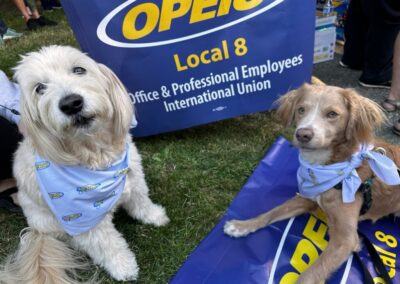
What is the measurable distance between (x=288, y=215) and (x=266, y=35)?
1.44 meters

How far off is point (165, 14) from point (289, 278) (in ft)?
6.87

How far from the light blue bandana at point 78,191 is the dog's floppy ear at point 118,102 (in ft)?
0.91

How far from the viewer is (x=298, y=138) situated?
2.08m

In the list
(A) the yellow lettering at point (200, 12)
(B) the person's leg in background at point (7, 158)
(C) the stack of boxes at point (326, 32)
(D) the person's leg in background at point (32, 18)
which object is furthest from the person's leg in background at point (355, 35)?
(D) the person's leg in background at point (32, 18)

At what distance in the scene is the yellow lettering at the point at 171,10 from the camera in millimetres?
2754

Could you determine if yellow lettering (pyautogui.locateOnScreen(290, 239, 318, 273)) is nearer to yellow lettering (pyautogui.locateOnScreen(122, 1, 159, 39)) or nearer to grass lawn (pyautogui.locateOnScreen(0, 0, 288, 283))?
grass lawn (pyautogui.locateOnScreen(0, 0, 288, 283))

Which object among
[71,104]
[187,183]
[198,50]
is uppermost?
[71,104]

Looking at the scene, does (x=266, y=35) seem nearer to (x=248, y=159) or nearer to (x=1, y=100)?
(x=248, y=159)

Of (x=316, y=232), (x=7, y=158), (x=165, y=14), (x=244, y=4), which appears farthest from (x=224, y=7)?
(x=7, y=158)

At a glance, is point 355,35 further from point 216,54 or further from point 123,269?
point 123,269

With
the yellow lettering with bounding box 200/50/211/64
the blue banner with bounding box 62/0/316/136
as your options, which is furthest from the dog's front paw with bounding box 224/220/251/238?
the yellow lettering with bounding box 200/50/211/64

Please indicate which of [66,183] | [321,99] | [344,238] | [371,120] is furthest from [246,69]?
[66,183]

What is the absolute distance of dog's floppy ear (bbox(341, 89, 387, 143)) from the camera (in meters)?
2.08

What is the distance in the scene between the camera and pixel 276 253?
249cm
